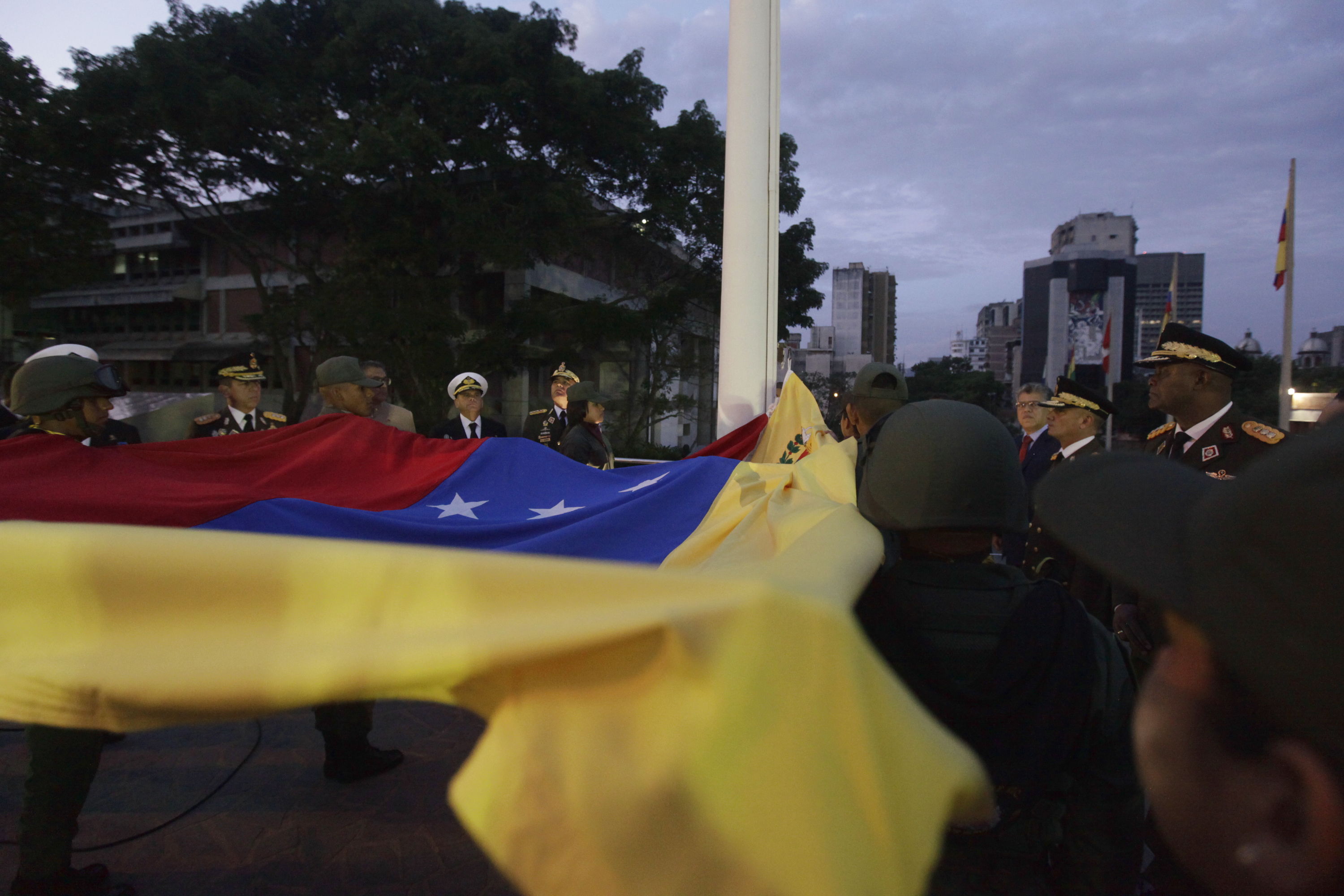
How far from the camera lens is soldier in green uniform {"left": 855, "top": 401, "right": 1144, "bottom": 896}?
1347mm

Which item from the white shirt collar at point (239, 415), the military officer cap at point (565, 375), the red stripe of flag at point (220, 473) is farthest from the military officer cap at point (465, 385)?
the red stripe of flag at point (220, 473)

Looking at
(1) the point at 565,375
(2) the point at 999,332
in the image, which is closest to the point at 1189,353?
(1) the point at 565,375

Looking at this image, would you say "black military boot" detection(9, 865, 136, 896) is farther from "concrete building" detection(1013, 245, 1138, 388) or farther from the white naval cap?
"concrete building" detection(1013, 245, 1138, 388)

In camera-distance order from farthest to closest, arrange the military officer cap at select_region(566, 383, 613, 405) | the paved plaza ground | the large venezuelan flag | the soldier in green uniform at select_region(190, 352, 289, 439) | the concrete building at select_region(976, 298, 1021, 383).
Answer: the concrete building at select_region(976, 298, 1021, 383) → the military officer cap at select_region(566, 383, 613, 405) → the soldier in green uniform at select_region(190, 352, 289, 439) → the paved plaza ground → the large venezuelan flag

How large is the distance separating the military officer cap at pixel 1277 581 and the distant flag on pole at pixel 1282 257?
49.9 ft

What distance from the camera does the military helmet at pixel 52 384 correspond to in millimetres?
2832

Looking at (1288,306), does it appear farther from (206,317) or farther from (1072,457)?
(206,317)

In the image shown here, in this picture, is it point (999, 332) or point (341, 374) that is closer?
point (341, 374)

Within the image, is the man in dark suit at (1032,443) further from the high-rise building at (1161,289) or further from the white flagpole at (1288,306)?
the high-rise building at (1161,289)

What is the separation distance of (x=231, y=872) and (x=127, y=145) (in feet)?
65.8

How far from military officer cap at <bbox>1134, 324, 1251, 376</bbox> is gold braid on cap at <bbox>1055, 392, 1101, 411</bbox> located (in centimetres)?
54

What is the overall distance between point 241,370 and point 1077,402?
4.94 metres

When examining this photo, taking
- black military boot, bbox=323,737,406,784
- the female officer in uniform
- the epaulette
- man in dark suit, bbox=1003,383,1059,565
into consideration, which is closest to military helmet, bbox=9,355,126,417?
black military boot, bbox=323,737,406,784

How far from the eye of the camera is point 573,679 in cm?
102
